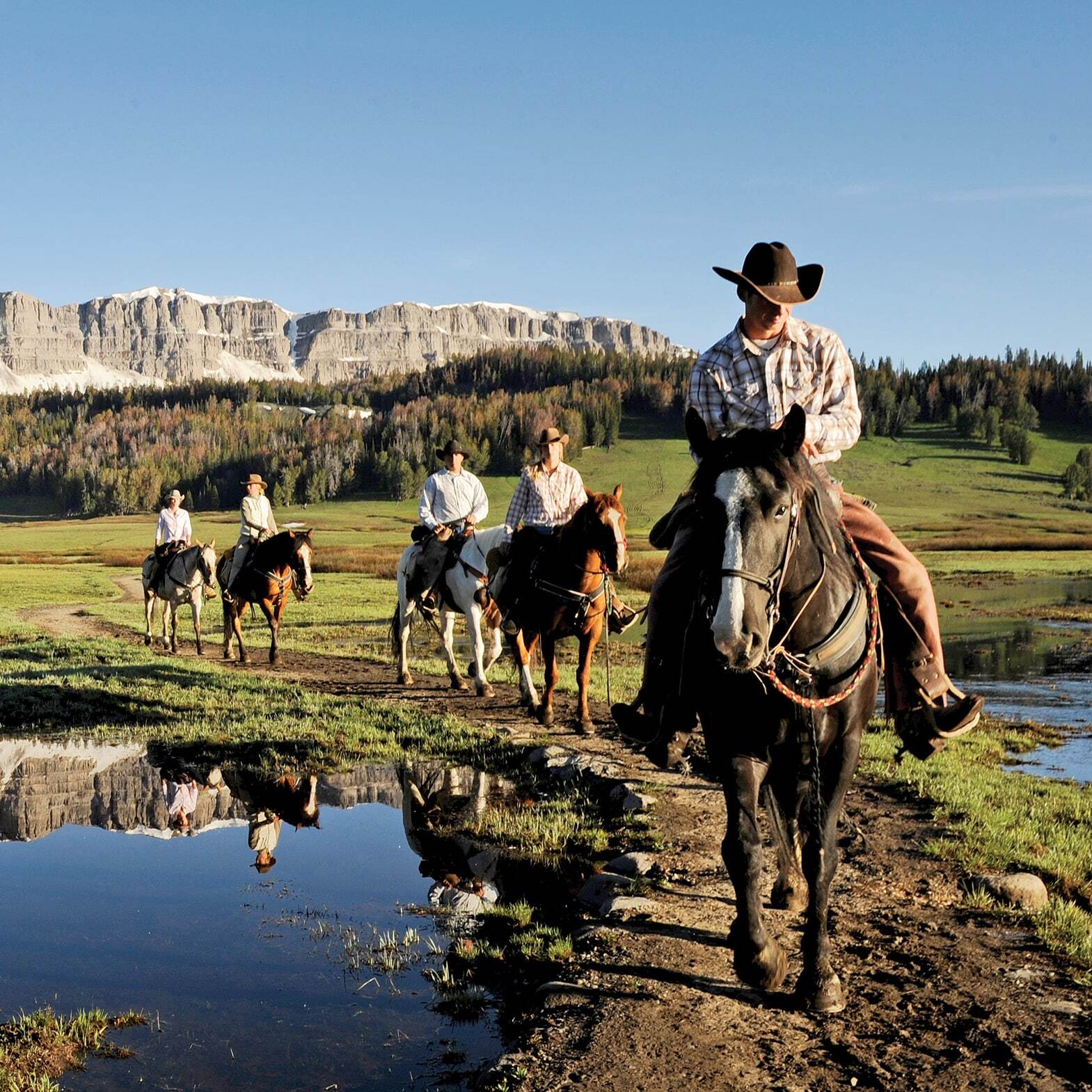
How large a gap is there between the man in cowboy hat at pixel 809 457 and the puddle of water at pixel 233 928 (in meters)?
2.50

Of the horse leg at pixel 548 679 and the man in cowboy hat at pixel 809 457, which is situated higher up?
the man in cowboy hat at pixel 809 457

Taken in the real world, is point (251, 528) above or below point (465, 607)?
above

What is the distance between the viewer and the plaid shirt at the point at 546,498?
45.1 feet

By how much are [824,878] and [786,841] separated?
2.48 ft

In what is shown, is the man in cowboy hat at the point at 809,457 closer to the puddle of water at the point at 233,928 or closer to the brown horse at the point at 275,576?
the puddle of water at the point at 233,928

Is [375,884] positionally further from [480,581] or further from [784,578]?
[480,581]

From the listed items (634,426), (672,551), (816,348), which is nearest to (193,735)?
(672,551)

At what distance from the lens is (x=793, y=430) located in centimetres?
529

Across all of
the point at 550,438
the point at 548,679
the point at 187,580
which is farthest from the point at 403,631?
the point at 187,580

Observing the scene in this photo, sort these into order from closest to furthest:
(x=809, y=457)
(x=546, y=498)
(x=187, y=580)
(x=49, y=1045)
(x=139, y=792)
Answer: (x=49, y=1045) < (x=809, y=457) < (x=139, y=792) < (x=546, y=498) < (x=187, y=580)

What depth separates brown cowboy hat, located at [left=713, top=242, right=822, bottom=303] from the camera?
645 cm

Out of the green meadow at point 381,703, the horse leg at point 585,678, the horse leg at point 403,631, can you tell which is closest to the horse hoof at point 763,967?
the green meadow at point 381,703

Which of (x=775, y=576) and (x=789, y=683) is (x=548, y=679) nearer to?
(x=789, y=683)

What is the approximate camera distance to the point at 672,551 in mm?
6508
